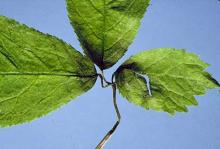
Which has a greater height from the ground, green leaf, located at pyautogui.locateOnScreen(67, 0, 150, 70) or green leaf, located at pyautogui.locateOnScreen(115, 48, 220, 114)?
green leaf, located at pyautogui.locateOnScreen(67, 0, 150, 70)

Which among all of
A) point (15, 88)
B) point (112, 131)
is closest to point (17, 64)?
point (15, 88)

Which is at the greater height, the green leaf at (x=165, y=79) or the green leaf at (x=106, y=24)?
the green leaf at (x=106, y=24)

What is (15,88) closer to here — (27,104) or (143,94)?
(27,104)
